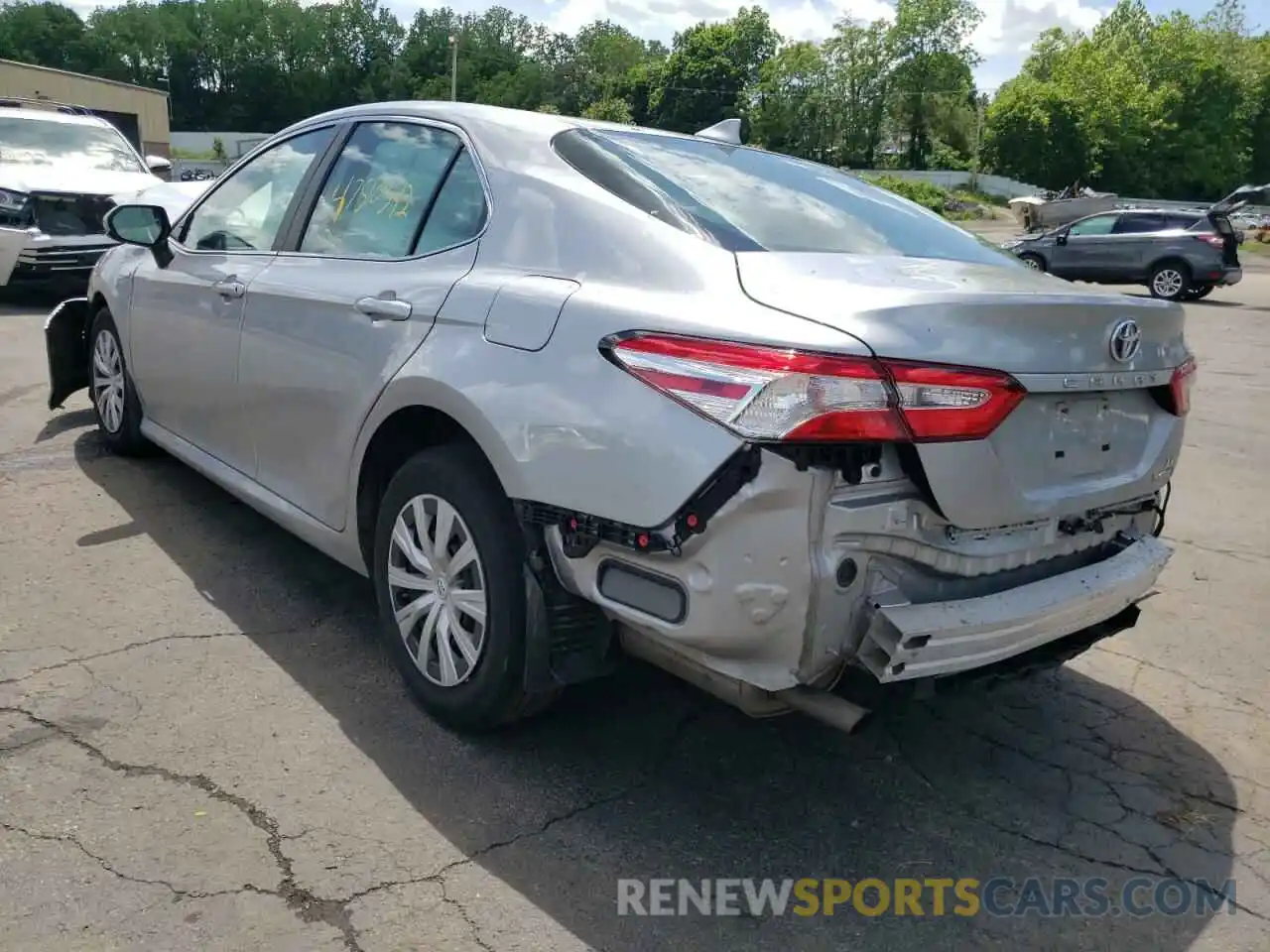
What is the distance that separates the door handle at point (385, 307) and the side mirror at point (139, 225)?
74.1 inches


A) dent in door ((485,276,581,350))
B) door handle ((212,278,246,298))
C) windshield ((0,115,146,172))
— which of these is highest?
windshield ((0,115,146,172))

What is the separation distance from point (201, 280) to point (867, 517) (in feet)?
10.0

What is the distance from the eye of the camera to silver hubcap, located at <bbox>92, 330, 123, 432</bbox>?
17.3 ft

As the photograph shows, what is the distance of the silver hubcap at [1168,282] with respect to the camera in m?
20.2

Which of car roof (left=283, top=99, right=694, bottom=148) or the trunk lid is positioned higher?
car roof (left=283, top=99, right=694, bottom=148)

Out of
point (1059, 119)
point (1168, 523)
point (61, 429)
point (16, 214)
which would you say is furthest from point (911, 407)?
point (1059, 119)

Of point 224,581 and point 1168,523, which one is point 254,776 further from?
point 1168,523

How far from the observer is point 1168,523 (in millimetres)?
5613

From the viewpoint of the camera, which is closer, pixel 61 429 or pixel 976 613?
pixel 976 613

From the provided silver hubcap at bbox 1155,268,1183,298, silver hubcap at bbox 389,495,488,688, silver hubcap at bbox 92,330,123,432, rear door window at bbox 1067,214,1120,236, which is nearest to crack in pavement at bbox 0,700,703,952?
silver hubcap at bbox 389,495,488,688

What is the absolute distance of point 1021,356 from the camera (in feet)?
7.97

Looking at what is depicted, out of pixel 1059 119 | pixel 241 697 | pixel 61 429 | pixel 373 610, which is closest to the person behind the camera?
pixel 241 697

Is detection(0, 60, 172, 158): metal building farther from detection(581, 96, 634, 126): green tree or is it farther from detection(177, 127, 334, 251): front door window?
detection(581, 96, 634, 126): green tree

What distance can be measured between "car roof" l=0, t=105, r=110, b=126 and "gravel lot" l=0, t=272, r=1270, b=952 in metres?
9.68
